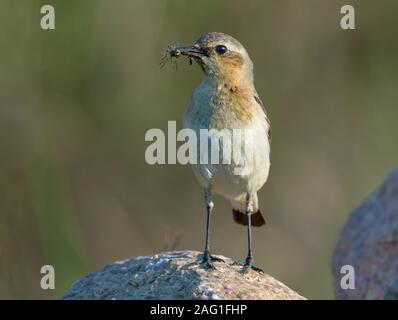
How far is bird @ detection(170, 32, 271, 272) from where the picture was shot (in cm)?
730

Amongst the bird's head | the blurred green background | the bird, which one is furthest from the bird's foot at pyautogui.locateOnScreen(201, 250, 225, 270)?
the blurred green background

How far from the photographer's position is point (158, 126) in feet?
37.3

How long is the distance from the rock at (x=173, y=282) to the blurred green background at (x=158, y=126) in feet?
9.91

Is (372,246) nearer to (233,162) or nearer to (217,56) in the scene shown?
(233,162)

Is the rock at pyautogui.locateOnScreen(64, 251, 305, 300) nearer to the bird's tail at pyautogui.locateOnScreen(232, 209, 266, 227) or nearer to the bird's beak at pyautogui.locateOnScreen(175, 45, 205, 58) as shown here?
the bird's beak at pyautogui.locateOnScreen(175, 45, 205, 58)

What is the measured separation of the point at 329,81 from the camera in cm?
1222

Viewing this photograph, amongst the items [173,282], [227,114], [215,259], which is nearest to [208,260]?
[215,259]

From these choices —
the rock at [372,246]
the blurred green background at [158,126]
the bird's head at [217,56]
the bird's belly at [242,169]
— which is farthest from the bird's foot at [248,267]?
the blurred green background at [158,126]

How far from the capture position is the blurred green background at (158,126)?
10383 millimetres

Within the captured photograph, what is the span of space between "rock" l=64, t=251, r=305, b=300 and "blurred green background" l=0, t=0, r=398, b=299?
302cm

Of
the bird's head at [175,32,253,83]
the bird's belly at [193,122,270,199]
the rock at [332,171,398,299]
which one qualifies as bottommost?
the rock at [332,171,398,299]

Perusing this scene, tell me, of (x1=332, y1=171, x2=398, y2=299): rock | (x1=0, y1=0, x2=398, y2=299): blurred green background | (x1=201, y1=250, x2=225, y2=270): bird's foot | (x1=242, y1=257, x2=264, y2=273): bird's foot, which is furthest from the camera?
(x1=0, y1=0, x2=398, y2=299): blurred green background

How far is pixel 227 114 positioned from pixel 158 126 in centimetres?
412
